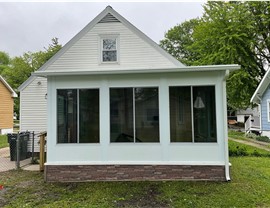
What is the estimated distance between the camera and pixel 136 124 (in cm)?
627

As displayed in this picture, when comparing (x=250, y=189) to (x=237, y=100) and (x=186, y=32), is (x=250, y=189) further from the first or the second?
(x=186, y=32)

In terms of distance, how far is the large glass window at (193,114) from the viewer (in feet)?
20.0

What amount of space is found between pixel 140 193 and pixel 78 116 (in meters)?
2.58

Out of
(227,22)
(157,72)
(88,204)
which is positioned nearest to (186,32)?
(227,22)

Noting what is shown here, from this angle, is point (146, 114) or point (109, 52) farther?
point (109, 52)

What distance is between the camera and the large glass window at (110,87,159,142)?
6.25 metres

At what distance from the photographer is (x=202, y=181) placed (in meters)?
5.99

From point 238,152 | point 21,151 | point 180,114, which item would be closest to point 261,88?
point 238,152

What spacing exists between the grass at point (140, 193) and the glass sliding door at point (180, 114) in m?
1.18

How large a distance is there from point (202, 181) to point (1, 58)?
47.5m

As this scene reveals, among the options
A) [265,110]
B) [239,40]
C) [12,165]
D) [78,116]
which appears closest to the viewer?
[78,116]

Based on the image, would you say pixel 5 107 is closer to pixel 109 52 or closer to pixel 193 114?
pixel 109 52

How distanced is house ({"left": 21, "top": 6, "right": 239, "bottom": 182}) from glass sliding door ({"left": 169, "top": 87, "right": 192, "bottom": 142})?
3 cm

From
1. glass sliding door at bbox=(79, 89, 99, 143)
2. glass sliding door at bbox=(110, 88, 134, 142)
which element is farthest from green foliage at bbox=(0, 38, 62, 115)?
glass sliding door at bbox=(110, 88, 134, 142)
